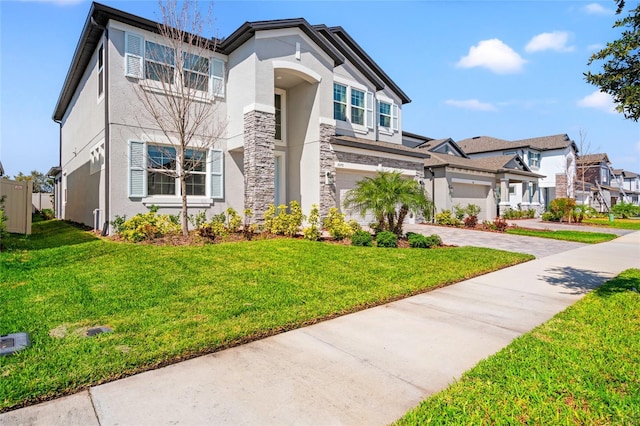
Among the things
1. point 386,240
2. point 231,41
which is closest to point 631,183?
point 386,240

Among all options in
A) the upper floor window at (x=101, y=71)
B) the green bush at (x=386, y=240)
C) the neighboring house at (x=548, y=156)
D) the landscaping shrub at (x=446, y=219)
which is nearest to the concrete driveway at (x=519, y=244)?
the green bush at (x=386, y=240)

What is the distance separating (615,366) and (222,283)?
5.33 meters

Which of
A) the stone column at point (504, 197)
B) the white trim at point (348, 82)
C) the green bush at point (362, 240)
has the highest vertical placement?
the white trim at point (348, 82)

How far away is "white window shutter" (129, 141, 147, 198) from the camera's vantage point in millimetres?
11852

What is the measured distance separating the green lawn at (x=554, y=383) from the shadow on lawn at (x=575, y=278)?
2.33 meters

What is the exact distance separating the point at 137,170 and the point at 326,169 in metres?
6.97

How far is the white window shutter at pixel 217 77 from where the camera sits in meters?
13.7

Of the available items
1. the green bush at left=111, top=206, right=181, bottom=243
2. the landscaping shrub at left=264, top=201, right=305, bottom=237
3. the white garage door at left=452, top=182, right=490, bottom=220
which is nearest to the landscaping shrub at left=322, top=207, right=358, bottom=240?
the landscaping shrub at left=264, top=201, right=305, bottom=237

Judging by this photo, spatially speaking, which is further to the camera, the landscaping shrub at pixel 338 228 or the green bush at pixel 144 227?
the landscaping shrub at pixel 338 228

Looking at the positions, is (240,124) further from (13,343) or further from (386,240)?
(13,343)

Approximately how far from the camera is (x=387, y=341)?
4.06 metres

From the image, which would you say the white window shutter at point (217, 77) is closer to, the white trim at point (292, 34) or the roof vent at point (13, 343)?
the white trim at point (292, 34)

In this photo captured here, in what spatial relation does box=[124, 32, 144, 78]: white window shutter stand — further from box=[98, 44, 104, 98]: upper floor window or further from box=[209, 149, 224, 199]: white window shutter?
box=[209, 149, 224, 199]: white window shutter

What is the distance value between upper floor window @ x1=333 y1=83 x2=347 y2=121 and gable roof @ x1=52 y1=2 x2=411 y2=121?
156 cm
